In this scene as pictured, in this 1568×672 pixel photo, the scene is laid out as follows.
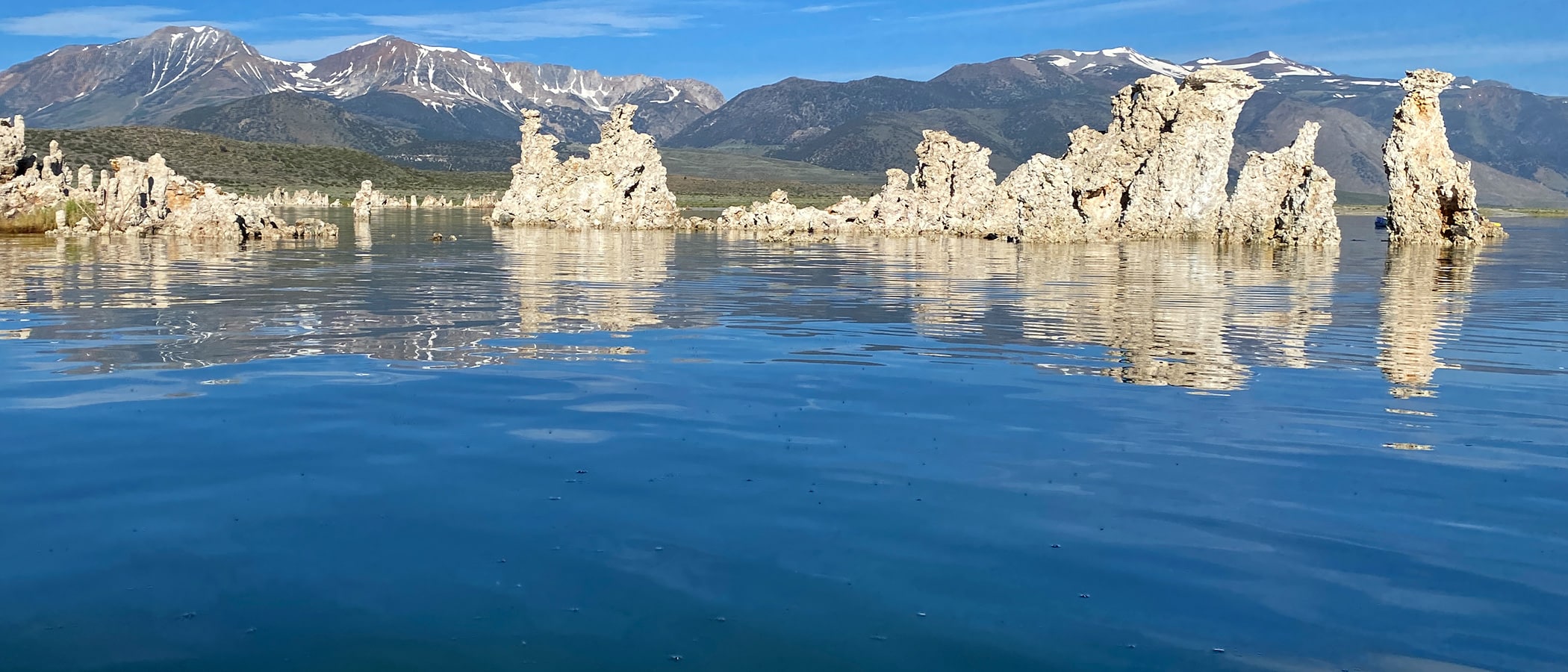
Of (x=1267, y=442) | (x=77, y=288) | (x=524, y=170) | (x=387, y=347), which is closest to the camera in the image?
(x=1267, y=442)

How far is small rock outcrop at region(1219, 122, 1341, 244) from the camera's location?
65.2m

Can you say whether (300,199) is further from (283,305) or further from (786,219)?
(283,305)

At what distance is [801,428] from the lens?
14891 millimetres

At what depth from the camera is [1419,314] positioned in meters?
29.0

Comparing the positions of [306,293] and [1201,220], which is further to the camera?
[1201,220]

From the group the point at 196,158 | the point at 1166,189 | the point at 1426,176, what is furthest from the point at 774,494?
the point at 196,158

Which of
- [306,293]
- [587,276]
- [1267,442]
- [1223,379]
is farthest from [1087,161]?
[1267,442]

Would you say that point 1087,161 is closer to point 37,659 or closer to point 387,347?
point 387,347

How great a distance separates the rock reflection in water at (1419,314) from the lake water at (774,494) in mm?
217

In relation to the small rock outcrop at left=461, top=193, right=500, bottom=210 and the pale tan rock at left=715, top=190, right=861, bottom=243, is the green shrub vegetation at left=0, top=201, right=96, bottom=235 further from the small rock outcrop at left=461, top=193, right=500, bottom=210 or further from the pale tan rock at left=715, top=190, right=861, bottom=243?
the small rock outcrop at left=461, top=193, right=500, bottom=210

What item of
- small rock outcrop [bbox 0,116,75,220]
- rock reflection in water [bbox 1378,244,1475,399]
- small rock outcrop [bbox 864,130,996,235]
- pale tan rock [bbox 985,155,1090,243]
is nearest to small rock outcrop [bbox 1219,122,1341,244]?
pale tan rock [bbox 985,155,1090,243]

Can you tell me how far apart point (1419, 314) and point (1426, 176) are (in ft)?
138

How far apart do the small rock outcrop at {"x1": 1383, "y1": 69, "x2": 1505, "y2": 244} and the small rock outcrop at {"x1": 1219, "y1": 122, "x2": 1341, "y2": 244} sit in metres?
3.45

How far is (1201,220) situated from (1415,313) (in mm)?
44104
